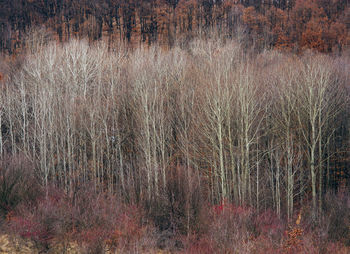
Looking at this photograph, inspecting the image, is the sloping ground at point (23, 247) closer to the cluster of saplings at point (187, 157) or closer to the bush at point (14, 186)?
the cluster of saplings at point (187, 157)

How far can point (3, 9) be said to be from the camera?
2266 inches

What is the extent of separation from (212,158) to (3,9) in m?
53.5

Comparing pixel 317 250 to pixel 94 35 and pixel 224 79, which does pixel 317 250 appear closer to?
pixel 224 79

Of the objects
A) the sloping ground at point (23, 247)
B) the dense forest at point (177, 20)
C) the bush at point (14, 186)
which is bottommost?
the sloping ground at point (23, 247)

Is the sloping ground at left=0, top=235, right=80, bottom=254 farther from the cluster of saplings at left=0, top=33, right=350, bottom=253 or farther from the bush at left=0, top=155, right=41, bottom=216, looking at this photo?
the bush at left=0, top=155, right=41, bottom=216

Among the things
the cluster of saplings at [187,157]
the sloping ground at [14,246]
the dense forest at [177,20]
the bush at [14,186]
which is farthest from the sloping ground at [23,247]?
the dense forest at [177,20]

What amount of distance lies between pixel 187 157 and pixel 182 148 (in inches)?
66.5

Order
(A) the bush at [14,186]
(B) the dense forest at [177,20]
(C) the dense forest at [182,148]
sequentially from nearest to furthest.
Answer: (C) the dense forest at [182,148] < (A) the bush at [14,186] < (B) the dense forest at [177,20]

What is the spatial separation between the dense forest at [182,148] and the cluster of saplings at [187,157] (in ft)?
0.29

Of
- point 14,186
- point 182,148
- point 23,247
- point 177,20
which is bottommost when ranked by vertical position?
point 182,148

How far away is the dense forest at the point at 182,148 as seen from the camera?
1193 cm

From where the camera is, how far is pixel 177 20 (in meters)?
54.5

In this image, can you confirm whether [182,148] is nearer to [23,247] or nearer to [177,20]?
[23,247]

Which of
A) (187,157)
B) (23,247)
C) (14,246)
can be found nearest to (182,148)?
(187,157)
